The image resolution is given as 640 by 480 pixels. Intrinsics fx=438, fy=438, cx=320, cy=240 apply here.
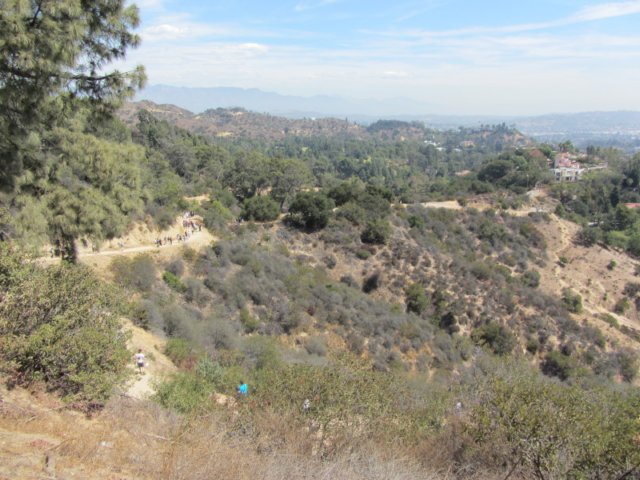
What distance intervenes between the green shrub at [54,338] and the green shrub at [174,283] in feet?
35.9

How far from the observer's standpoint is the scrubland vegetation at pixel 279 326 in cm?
581

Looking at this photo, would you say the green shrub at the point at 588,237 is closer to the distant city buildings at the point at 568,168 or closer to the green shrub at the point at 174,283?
the distant city buildings at the point at 568,168

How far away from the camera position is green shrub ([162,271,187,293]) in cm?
1719

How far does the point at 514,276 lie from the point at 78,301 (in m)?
30.9

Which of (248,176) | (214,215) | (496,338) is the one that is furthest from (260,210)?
(496,338)

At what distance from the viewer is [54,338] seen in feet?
18.6

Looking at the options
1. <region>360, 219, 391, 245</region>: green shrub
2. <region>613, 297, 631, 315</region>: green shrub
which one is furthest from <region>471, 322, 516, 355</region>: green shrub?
<region>613, 297, 631, 315</region>: green shrub

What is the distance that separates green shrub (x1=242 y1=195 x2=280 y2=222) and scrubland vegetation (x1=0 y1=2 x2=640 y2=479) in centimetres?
18

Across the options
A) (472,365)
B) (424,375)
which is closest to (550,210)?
(472,365)

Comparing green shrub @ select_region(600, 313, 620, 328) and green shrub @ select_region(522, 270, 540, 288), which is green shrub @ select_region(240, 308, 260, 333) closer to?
green shrub @ select_region(522, 270, 540, 288)

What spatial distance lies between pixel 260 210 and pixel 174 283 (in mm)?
13078

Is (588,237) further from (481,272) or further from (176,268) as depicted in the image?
(176,268)

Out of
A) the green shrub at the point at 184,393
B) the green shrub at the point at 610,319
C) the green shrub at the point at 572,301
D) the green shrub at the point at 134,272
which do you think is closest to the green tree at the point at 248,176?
the green shrub at the point at 134,272

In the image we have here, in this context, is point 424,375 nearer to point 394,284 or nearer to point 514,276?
point 394,284
